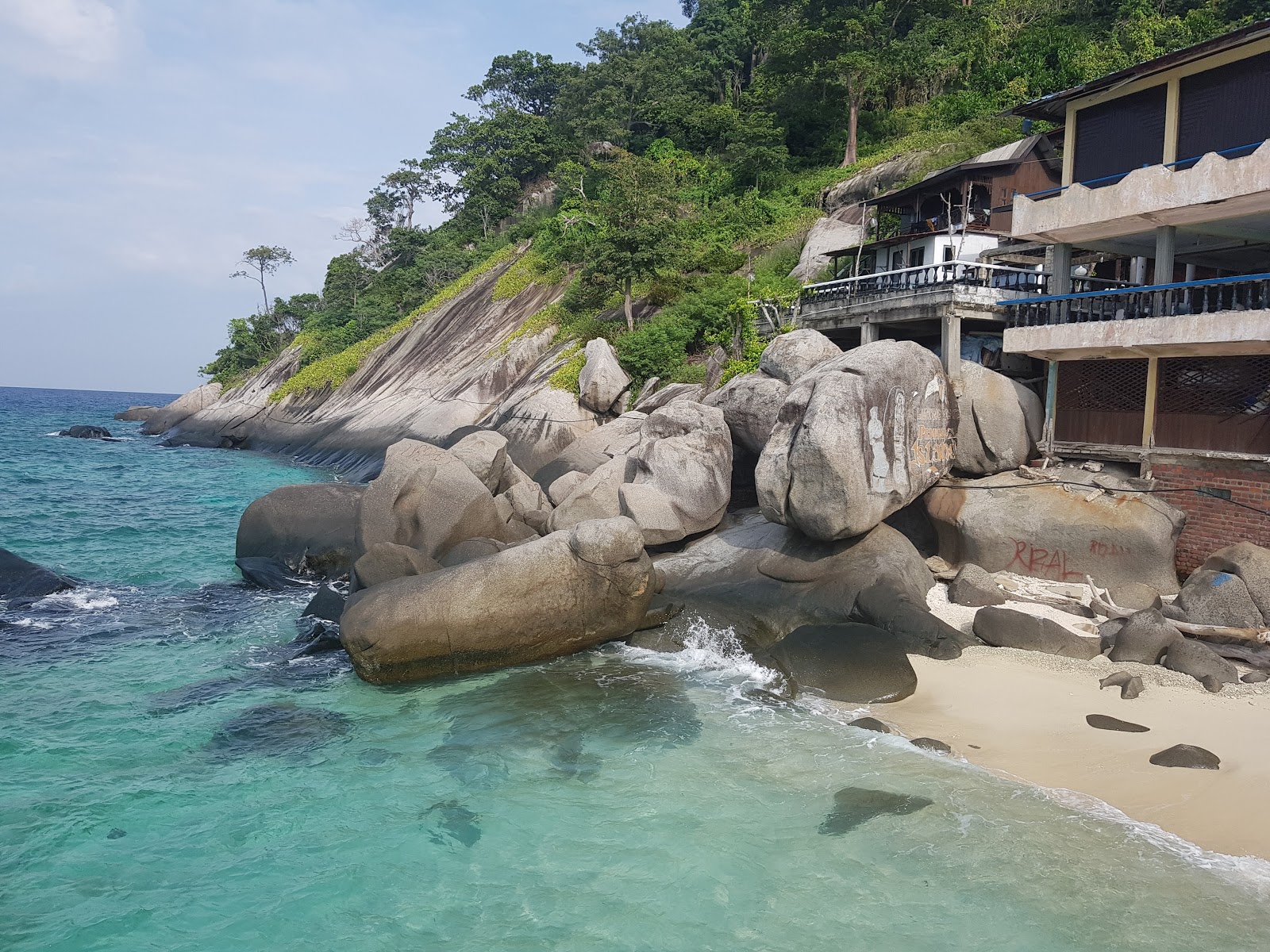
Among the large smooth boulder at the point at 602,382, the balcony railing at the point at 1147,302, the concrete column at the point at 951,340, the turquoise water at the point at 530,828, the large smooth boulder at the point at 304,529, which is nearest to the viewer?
the turquoise water at the point at 530,828

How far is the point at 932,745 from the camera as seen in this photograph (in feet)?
29.5

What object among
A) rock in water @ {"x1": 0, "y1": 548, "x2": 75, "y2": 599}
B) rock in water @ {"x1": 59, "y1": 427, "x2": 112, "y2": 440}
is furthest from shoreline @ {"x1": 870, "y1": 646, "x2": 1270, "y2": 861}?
rock in water @ {"x1": 59, "y1": 427, "x2": 112, "y2": 440}

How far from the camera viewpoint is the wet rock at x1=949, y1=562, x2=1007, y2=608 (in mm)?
12430

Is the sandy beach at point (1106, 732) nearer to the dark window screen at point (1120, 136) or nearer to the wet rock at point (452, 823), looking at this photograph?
the wet rock at point (452, 823)

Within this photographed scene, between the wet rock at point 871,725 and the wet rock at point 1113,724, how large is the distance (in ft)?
7.14

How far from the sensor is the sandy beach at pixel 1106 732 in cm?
764

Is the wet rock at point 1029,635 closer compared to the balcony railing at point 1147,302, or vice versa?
the wet rock at point 1029,635

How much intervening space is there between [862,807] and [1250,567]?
7.14 m

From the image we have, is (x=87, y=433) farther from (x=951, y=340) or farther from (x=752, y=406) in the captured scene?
(x=951, y=340)

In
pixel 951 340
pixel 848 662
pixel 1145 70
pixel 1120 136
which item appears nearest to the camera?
pixel 848 662

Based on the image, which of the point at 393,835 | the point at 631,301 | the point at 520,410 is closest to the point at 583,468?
the point at 520,410

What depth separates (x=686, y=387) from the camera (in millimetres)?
21344

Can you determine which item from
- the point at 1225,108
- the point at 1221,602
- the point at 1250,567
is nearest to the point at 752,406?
the point at 1221,602

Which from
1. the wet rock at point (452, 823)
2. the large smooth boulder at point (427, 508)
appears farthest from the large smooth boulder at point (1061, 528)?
the wet rock at point (452, 823)
